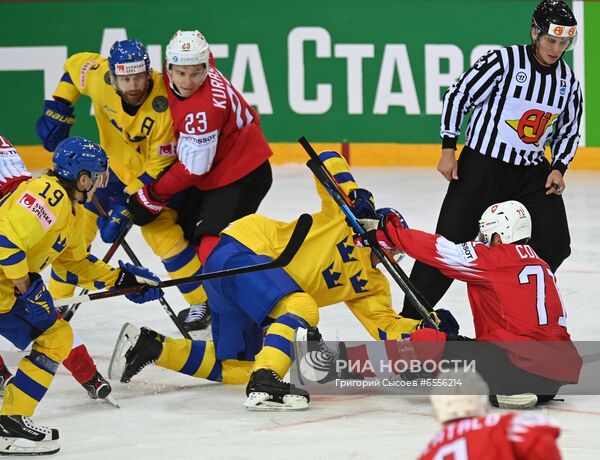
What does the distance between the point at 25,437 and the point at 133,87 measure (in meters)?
1.83

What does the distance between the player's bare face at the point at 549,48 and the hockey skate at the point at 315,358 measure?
1.20 metres

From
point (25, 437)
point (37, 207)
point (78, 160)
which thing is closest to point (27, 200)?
point (37, 207)

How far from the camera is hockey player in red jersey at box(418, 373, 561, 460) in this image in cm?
213

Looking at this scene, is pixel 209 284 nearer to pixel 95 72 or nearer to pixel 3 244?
pixel 3 244

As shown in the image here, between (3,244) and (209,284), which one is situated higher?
(3,244)

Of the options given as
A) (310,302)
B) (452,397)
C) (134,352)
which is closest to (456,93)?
(310,302)

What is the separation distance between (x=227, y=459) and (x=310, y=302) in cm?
74

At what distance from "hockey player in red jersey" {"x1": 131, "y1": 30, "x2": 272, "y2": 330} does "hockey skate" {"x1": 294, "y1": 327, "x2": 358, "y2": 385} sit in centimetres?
84

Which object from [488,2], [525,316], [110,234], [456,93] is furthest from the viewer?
[488,2]

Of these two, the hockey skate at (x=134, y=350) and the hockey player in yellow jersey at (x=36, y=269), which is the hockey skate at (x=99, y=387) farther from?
the hockey player in yellow jersey at (x=36, y=269)

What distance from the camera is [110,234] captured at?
5.27m

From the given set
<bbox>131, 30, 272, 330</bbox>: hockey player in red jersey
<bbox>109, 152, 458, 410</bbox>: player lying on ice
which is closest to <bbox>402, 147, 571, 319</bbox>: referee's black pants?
<bbox>109, 152, 458, 410</bbox>: player lying on ice

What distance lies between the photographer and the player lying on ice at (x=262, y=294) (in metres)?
4.24

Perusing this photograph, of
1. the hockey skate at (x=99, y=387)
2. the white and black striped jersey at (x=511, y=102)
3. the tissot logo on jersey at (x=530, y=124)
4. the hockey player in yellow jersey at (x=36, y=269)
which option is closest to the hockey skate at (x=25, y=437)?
the hockey player in yellow jersey at (x=36, y=269)
